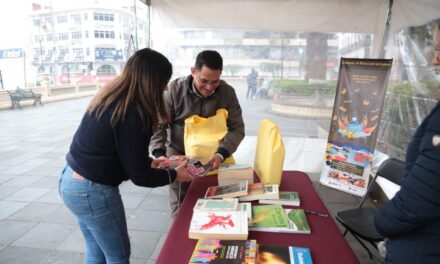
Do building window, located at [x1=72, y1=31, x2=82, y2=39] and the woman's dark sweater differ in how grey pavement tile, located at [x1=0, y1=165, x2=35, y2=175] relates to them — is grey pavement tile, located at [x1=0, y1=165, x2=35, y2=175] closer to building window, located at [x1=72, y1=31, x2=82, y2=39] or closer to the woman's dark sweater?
the woman's dark sweater

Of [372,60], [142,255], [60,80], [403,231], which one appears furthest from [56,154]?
[60,80]

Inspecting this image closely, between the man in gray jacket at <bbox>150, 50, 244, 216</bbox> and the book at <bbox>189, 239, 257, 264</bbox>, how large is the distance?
658 mm

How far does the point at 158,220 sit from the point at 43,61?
72.4 ft

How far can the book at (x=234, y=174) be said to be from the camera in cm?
153

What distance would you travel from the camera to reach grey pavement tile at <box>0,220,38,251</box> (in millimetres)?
2395

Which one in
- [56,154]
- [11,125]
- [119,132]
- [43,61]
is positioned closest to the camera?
[119,132]

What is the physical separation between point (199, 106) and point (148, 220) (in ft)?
5.16

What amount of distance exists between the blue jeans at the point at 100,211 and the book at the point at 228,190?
1.40 ft

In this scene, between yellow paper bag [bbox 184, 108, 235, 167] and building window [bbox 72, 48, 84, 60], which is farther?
building window [bbox 72, 48, 84, 60]

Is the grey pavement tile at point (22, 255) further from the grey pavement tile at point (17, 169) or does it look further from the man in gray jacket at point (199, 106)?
the grey pavement tile at point (17, 169)

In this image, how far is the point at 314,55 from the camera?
3480 millimetres

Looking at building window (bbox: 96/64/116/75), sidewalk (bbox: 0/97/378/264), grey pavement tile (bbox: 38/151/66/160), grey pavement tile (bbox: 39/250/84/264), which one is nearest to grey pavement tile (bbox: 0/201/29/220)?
sidewalk (bbox: 0/97/378/264)

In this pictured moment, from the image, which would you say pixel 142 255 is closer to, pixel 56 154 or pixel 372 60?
pixel 372 60

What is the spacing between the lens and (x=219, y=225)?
3.58 feet
